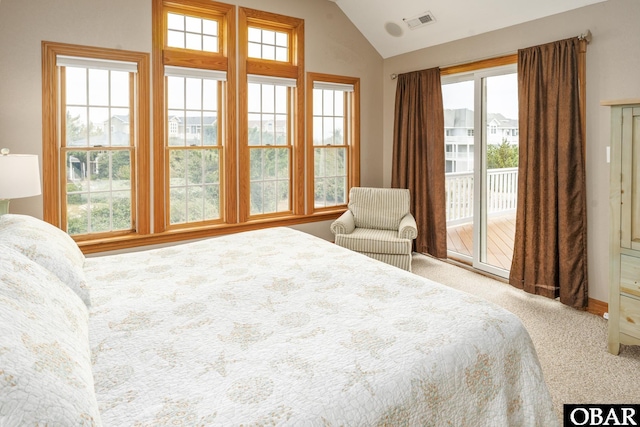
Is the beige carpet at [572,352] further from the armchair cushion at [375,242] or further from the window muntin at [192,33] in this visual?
the window muntin at [192,33]

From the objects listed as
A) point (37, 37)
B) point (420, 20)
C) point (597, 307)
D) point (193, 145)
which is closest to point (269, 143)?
point (193, 145)

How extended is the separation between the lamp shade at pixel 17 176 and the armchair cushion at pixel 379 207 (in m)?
3.05

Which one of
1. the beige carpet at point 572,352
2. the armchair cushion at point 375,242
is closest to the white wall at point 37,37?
the armchair cushion at point 375,242

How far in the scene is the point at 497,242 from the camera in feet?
16.1

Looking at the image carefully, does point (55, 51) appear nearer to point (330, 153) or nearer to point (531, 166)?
point (330, 153)

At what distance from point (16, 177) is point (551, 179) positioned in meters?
3.99

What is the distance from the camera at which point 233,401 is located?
3.63 feet

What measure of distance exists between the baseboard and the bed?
2.29 meters

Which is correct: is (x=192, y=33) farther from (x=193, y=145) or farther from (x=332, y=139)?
(x=332, y=139)

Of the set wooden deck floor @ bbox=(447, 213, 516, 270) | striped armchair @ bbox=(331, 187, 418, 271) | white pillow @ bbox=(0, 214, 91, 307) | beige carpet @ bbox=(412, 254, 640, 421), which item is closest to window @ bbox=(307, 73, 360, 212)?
striped armchair @ bbox=(331, 187, 418, 271)

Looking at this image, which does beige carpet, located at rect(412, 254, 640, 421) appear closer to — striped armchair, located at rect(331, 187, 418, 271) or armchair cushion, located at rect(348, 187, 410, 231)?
striped armchair, located at rect(331, 187, 418, 271)

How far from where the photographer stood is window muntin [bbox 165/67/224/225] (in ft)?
13.2

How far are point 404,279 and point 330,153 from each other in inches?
130

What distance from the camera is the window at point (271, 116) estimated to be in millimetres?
4391
